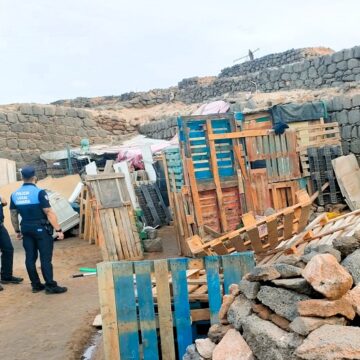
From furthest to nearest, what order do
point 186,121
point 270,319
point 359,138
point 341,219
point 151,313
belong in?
point 359,138 < point 186,121 < point 341,219 < point 151,313 < point 270,319

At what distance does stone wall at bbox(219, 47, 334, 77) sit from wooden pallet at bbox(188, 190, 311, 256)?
13520 millimetres

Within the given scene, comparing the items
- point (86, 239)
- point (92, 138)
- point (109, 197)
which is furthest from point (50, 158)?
point (109, 197)

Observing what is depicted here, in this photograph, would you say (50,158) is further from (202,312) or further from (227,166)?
(202,312)

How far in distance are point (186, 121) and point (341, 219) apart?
11.9 ft

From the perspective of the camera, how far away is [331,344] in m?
2.30

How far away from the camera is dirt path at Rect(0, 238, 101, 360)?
494 cm

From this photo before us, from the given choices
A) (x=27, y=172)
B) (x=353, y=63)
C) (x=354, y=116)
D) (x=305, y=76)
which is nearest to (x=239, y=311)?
(x=27, y=172)

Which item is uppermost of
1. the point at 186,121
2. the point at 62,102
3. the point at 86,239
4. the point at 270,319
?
the point at 62,102

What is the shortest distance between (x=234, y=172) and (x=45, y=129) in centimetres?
1024

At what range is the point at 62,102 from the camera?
74.9ft

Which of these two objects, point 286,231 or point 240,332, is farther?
point 286,231

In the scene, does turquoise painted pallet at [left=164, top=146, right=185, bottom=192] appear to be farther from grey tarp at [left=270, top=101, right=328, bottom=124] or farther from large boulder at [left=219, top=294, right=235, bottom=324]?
large boulder at [left=219, top=294, right=235, bottom=324]

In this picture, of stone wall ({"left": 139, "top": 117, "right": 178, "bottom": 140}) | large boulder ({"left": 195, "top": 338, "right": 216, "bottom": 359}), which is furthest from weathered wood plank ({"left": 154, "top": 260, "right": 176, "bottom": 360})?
stone wall ({"left": 139, "top": 117, "right": 178, "bottom": 140})

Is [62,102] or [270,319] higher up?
[62,102]
